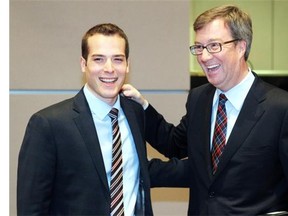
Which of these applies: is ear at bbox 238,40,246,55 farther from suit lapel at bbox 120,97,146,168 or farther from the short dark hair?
suit lapel at bbox 120,97,146,168

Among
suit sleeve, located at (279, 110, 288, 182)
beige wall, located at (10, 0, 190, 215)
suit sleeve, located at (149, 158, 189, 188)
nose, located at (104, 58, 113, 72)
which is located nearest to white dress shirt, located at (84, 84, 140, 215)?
nose, located at (104, 58, 113, 72)

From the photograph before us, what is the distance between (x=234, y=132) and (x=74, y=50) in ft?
3.46

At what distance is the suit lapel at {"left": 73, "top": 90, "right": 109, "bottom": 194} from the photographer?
1513 millimetres

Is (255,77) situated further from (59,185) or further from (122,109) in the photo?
(59,185)

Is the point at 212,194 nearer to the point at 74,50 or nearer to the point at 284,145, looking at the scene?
the point at 284,145

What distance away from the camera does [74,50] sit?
2342mm

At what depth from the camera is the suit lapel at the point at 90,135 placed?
1.51 m

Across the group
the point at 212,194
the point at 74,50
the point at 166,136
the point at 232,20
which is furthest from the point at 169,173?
the point at 74,50

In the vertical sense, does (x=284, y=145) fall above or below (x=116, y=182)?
above

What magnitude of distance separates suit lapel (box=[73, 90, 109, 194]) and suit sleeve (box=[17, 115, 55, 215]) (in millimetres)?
109

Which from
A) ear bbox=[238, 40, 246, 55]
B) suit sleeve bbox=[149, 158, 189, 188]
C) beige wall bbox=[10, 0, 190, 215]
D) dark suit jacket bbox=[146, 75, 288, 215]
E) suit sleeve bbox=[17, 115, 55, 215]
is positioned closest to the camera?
suit sleeve bbox=[17, 115, 55, 215]

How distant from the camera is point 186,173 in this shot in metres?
1.83
